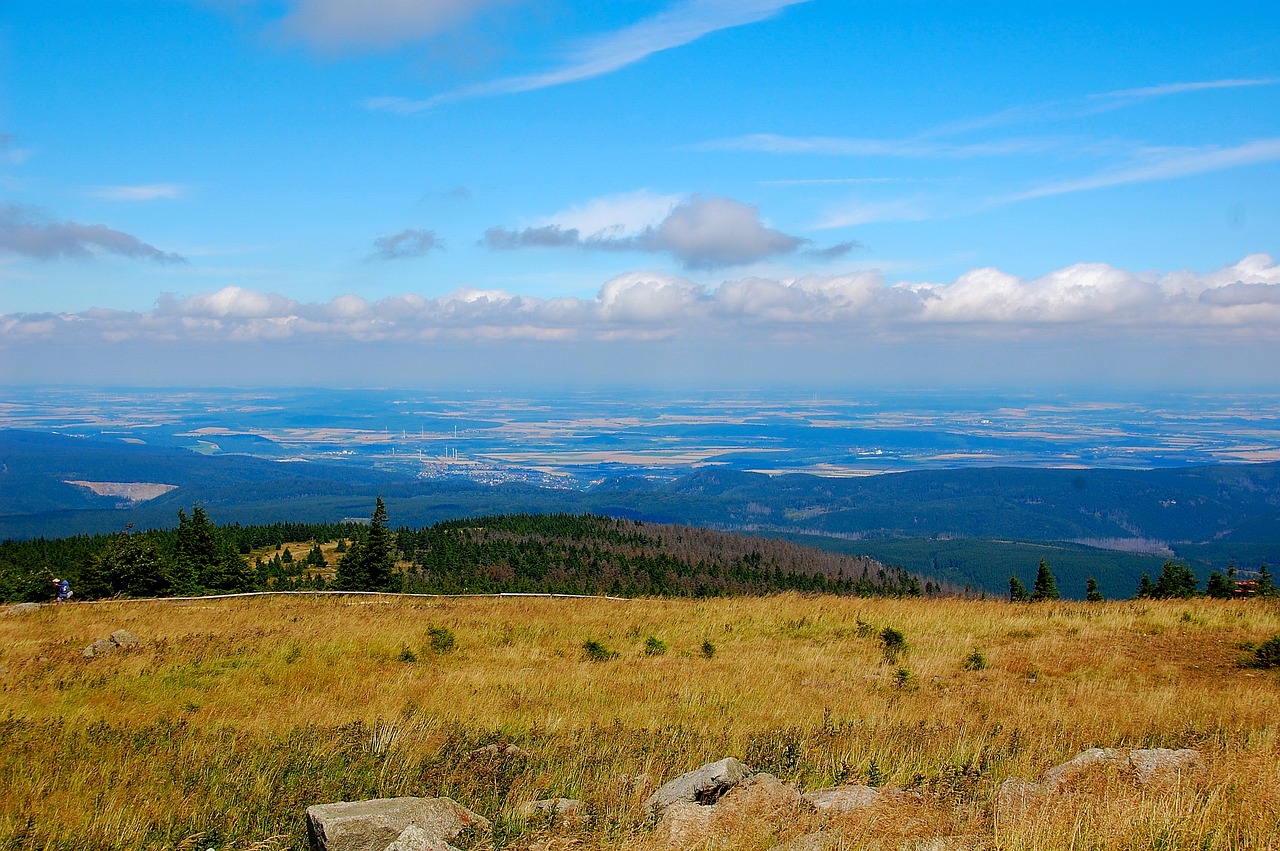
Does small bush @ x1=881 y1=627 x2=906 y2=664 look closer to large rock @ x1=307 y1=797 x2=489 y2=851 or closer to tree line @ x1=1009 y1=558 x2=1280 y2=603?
large rock @ x1=307 y1=797 x2=489 y2=851

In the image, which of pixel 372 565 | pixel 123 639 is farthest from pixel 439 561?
pixel 123 639

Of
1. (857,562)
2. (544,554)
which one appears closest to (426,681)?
(544,554)

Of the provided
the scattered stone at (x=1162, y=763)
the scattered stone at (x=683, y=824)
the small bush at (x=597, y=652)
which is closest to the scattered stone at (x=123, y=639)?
the small bush at (x=597, y=652)

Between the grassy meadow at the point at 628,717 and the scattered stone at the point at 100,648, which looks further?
the scattered stone at the point at 100,648

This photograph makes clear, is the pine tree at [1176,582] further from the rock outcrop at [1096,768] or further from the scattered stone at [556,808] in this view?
the scattered stone at [556,808]

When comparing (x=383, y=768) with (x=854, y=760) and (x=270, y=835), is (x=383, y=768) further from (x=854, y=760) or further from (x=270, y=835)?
(x=854, y=760)

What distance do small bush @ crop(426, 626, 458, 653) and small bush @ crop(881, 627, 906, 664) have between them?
379 inches

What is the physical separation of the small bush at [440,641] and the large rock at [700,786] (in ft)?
33.9

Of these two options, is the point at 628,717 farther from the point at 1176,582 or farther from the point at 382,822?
the point at 1176,582

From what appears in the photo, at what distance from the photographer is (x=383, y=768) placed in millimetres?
8469

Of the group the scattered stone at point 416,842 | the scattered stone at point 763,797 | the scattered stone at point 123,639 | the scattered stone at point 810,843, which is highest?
the scattered stone at point 416,842

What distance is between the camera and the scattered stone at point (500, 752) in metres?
9.03

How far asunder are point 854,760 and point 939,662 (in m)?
7.44

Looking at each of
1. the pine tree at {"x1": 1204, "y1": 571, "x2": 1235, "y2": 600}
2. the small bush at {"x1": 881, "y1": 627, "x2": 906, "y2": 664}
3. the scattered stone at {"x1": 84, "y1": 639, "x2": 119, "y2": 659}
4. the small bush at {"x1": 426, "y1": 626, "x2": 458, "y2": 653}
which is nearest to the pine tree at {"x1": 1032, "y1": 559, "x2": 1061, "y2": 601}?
the pine tree at {"x1": 1204, "y1": 571, "x2": 1235, "y2": 600}
